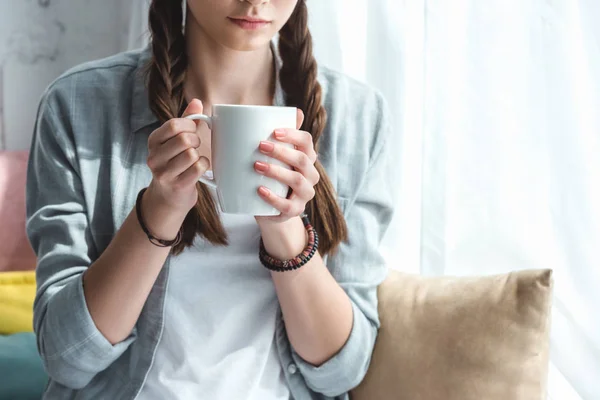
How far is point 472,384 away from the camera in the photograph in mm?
922

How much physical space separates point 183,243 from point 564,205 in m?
0.55

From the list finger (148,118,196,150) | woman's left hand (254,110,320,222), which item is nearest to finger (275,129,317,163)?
woman's left hand (254,110,320,222)

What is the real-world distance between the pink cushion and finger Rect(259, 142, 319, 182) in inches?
45.1

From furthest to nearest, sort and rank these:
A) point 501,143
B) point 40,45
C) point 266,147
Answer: point 40,45 < point 501,143 < point 266,147

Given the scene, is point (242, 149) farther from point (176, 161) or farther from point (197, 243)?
point (197, 243)

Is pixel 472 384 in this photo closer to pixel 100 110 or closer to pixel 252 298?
pixel 252 298

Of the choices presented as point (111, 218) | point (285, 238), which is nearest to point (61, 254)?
point (111, 218)

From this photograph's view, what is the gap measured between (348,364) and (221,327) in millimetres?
178

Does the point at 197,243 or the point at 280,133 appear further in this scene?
the point at 197,243

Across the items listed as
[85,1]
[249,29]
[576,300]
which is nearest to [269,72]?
[249,29]

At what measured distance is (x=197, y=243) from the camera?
1.03 meters

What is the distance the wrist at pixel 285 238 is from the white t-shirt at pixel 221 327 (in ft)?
0.33

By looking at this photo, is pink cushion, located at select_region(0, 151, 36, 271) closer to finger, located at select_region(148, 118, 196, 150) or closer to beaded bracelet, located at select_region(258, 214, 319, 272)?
beaded bracelet, located at select_region(258, 214, 319, 272)

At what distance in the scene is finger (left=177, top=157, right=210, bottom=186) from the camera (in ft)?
2.54
